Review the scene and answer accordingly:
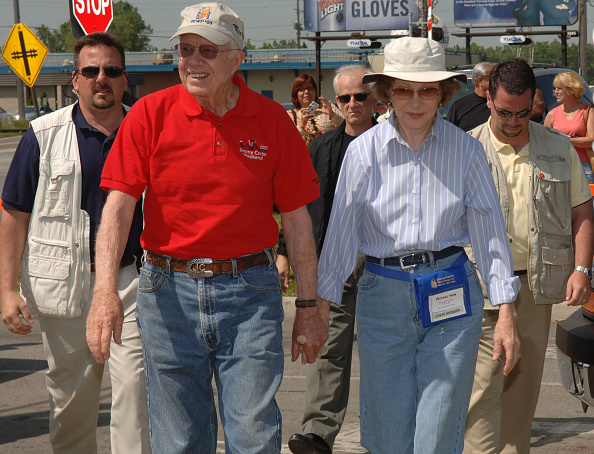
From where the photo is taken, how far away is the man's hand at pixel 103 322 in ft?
11.2

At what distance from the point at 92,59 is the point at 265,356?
81.3 inches

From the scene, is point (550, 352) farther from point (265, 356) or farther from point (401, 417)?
point (265, 356)

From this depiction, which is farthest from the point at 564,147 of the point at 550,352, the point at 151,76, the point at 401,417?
the point at 151,76

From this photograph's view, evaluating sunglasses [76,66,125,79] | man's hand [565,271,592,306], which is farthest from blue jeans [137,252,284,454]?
man's hand [565,271,592,306]

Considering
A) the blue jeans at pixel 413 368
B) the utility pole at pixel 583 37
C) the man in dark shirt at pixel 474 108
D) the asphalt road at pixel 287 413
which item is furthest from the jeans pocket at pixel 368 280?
the utility pole at pixel 583 37

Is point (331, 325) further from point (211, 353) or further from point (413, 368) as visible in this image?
point (211, 353)

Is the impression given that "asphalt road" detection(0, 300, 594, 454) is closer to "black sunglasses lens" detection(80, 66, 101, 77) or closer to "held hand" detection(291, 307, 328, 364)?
"held hand" detection(291, 307, 328, 364)

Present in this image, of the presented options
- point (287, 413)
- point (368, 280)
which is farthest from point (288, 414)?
point (368, 280)

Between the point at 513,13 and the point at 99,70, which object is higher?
the point at 513,13

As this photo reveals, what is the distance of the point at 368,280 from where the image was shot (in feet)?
12.8

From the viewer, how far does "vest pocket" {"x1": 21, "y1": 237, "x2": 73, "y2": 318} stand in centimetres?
446

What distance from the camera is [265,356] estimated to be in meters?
3.58

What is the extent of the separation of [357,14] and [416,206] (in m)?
30.8

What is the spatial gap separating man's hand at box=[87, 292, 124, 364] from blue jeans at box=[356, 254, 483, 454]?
3.54 ft
